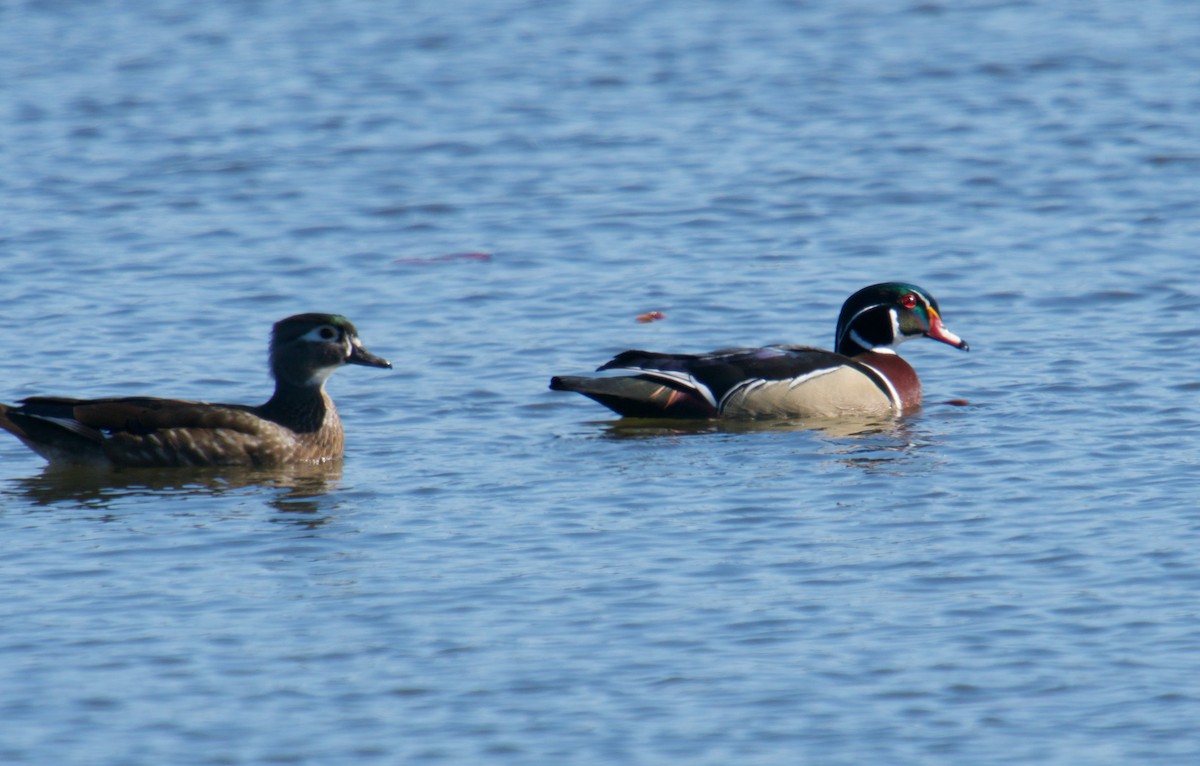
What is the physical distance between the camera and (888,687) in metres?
8.29

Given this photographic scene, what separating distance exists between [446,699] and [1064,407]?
19.8 ft

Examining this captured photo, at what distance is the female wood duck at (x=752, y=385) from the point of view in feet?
44.3

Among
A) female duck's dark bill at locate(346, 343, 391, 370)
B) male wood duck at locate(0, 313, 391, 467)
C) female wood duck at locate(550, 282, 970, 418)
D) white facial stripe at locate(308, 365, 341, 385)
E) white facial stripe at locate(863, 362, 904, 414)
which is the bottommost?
white facial stripe at locate(863, 362, 904, 414)

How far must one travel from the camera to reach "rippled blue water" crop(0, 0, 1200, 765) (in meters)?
8.32

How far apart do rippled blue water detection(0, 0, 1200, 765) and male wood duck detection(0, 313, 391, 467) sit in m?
0.18

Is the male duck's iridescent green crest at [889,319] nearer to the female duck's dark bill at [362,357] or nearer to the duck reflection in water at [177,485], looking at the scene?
the female duck's dark bill at [362,357]

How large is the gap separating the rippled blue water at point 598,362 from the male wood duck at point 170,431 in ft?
0.60

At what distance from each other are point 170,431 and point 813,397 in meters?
4.12

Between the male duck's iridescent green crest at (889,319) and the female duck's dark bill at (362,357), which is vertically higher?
the female duck's dark bill at (362,357)

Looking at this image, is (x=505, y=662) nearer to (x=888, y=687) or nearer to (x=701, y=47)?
(x=888, y=687)

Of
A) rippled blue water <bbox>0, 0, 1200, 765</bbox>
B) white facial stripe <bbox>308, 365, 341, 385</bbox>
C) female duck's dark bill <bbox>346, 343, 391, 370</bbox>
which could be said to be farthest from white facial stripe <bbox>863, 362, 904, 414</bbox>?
white facial stripe <bbox>308, 365, 341, 385</bbox>

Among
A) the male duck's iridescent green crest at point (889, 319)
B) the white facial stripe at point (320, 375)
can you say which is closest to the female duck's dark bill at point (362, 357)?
the white facial stripe at point (320, 375)

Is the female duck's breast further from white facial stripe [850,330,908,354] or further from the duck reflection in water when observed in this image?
the duck reflection in water

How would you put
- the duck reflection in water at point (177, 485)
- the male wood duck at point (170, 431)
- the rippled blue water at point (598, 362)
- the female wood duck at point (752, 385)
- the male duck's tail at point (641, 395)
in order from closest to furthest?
the rippled blue water at point (598, 362) < the duck reflection in water at point (177, 485) < the male wood duck at point (170, 431) < the male duck's tail at point (641, 395) < the female wood duck at point (752, 385)
